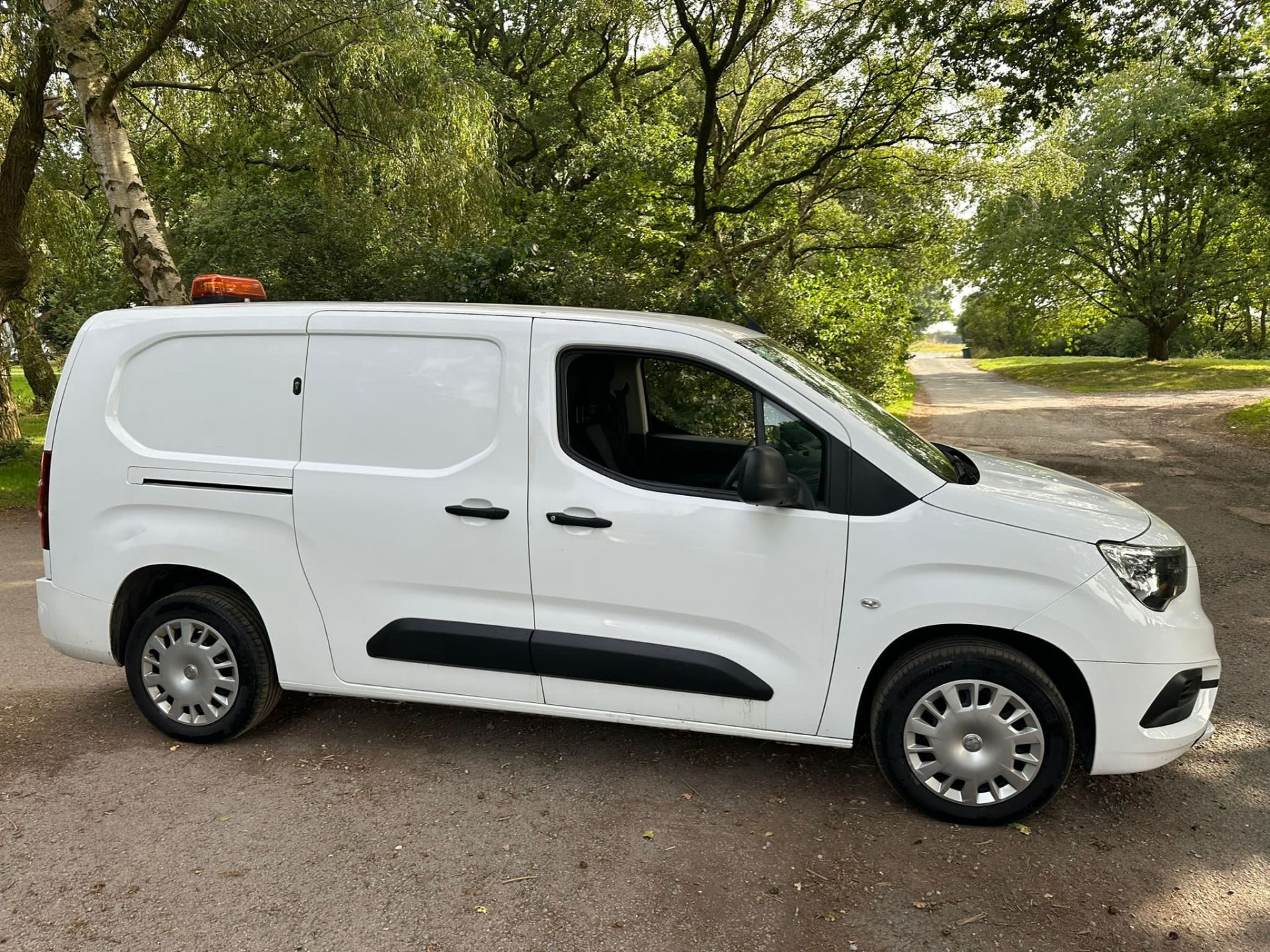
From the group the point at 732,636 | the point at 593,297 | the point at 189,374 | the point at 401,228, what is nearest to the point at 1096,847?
the point at 732,636

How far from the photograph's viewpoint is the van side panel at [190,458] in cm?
388

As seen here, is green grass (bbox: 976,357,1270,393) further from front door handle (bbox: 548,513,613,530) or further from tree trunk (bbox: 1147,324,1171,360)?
front door handle (bbox: 548,513,613,530)

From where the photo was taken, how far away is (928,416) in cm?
1883

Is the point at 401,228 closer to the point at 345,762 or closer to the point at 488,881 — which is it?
the point at 345,762

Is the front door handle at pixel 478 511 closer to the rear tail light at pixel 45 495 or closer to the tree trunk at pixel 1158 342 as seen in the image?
the rear tail light at pixel 45 495

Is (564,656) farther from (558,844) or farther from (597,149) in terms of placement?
(597,149)

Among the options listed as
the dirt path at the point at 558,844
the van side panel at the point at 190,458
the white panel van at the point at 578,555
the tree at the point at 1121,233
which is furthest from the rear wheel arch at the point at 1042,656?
the tree at the point at 1121,233

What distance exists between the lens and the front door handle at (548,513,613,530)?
11.5 ft

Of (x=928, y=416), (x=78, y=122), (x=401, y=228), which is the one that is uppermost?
(x=78, y=122)

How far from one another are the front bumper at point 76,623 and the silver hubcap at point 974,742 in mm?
3664

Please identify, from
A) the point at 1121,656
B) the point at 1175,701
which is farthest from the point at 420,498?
the point at 1175,701

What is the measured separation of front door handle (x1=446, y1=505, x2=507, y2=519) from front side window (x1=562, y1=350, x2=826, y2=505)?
0.40m

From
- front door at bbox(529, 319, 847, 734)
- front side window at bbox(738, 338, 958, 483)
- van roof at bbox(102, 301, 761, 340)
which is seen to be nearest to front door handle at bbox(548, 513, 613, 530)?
front door at bbox(529, 319, 847, 734)

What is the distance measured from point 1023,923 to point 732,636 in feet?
4.51
